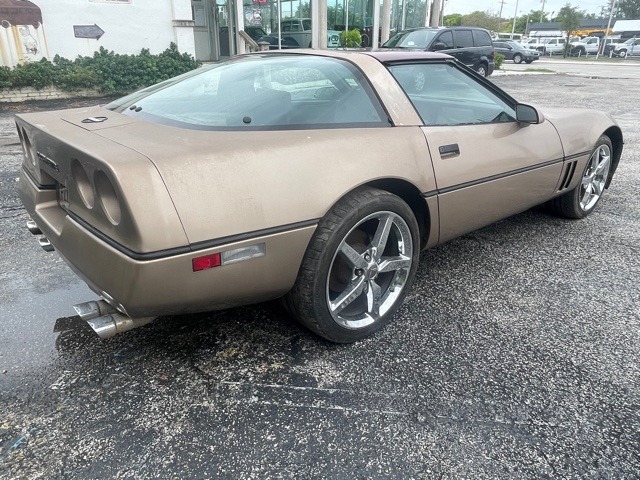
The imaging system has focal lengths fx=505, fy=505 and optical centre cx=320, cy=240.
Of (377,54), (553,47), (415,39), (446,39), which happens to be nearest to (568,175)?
(377,54)

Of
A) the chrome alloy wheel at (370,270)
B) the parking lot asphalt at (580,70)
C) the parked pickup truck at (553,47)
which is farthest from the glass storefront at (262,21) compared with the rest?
the parked pickup truck at (553,47)

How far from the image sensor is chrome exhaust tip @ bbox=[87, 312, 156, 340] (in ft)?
6.46

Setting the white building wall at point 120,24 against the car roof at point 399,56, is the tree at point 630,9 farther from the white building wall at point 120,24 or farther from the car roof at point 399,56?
the car roof at point 399,56

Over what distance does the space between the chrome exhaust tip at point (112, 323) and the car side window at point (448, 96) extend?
5.79ft

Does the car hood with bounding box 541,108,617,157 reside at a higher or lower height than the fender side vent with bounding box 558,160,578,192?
higher

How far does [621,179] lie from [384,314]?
14.0ft

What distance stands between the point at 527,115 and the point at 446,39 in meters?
12.7

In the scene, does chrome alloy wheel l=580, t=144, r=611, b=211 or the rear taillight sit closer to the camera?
the rear taillight

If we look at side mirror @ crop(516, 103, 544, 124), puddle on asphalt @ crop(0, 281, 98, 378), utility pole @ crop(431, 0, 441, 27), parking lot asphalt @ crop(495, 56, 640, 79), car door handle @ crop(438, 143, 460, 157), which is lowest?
parking lot asphalt @ crop(495, 56, 640, 79)

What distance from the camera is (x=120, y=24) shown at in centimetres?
1221

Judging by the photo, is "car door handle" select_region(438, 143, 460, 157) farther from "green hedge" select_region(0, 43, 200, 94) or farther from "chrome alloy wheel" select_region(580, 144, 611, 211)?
"green hedge" select_region(0, 43, 200, 94)

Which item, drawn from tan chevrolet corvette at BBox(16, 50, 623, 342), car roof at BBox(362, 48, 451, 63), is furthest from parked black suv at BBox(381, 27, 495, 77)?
tan chevrolet corvette at BBox(16, 50, 623, 342)

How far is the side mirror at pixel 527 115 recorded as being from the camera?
10.3 feet

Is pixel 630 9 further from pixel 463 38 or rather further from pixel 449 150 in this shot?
pixel 449 150
